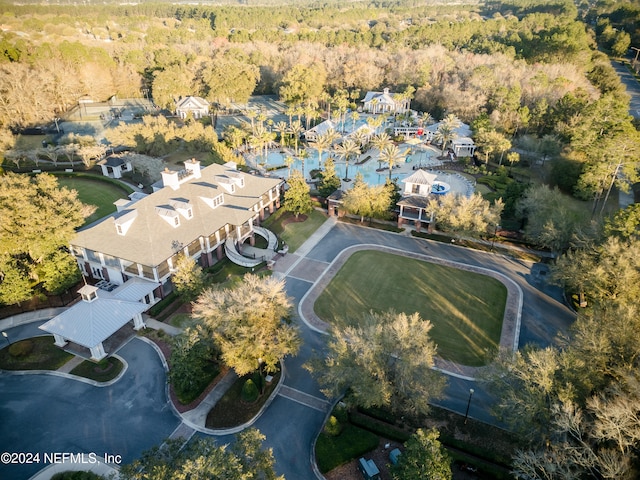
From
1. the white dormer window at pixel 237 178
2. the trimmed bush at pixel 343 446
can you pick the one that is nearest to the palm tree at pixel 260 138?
the white dormer window at pixel 237 178

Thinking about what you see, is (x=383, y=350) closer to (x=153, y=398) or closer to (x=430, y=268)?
(x=153, y=398)

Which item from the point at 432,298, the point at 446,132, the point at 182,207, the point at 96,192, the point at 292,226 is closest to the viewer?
the point at 432,298

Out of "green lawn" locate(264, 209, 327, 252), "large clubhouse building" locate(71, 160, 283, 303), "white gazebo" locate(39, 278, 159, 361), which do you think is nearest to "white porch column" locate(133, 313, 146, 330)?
"white gazebo" locate(39, 278, 159, 361)

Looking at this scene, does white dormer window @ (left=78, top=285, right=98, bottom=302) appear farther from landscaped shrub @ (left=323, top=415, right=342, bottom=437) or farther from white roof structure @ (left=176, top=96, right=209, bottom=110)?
white roof structure @ (left=176, top=96, right=209, bottom=110)

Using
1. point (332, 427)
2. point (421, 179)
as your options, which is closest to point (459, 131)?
point (421, 179)

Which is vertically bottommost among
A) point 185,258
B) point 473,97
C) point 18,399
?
point 18,399

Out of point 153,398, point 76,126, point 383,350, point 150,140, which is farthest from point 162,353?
point 76,126

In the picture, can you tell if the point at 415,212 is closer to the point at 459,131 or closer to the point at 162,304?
the point at 162,304

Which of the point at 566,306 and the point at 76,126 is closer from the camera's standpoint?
the point at 566,306
